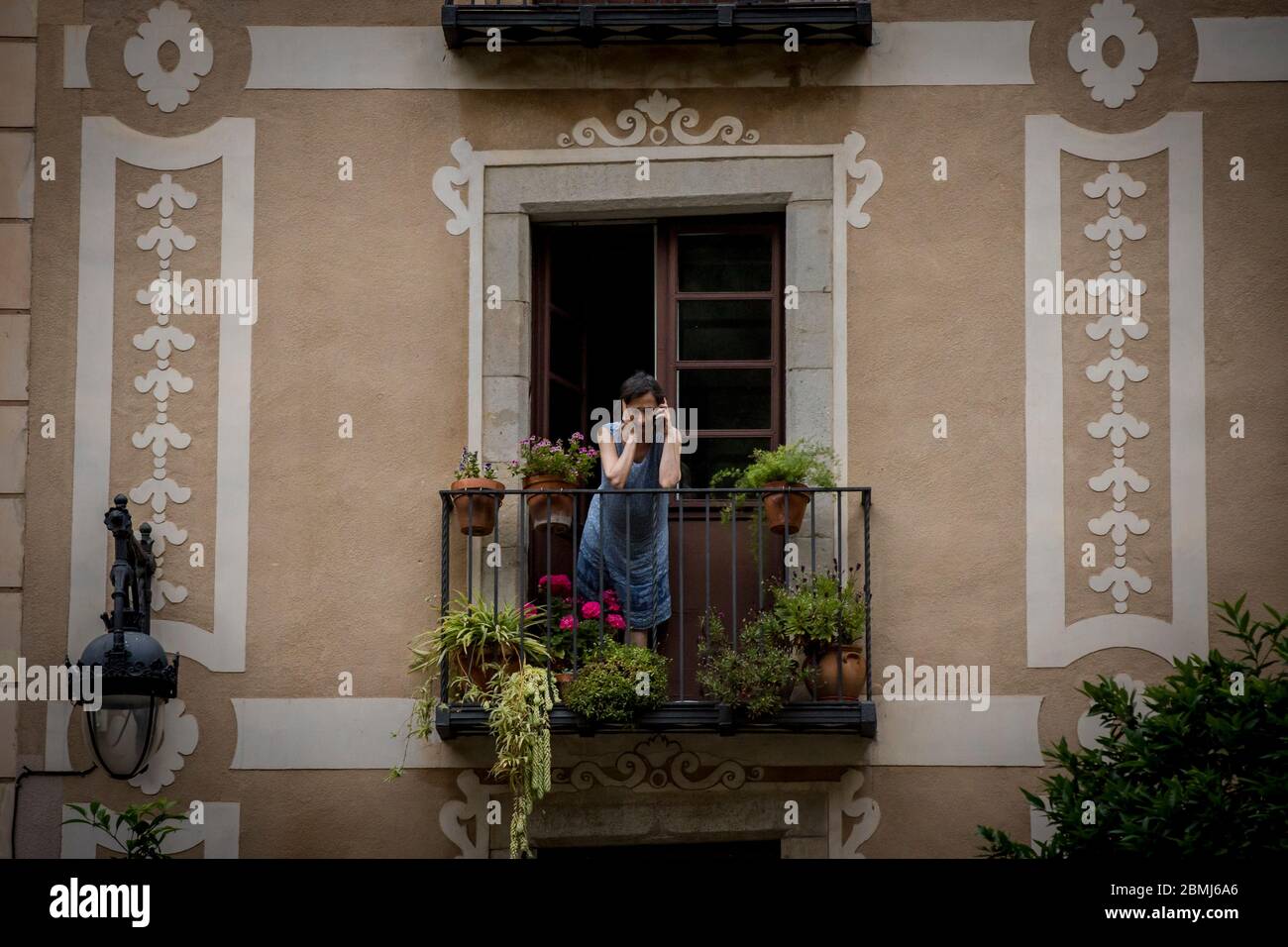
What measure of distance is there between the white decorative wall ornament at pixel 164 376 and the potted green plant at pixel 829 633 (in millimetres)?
2586

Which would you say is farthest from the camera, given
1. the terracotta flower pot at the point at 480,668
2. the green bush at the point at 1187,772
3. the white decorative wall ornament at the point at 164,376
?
the white decorative wall ornament at the point at 164,376

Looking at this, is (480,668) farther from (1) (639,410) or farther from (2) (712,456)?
(2) (712,456)

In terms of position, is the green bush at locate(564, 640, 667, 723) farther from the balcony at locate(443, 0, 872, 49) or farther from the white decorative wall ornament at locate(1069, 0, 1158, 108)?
the white decorative wall ornament at locate(1069, 0, 1158, 108)

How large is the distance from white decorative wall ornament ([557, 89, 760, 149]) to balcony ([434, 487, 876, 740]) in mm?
1732

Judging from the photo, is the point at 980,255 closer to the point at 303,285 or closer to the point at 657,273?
the point at 657,273

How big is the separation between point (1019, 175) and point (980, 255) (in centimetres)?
43

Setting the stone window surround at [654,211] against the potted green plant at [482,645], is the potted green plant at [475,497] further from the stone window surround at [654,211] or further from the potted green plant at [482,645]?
the potted green plant at [482,645]

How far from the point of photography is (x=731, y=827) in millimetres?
10234

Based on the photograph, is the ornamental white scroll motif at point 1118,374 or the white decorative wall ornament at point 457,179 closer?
the ornamental white scroll motif at point 1118,374

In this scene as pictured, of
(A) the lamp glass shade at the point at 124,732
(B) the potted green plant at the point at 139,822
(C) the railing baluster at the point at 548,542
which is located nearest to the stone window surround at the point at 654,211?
(C) the railing baluster at the point at 548,542

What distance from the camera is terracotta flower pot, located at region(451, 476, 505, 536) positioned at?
10281 millimetres

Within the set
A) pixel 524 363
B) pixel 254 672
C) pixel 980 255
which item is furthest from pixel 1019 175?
pixel 254 672

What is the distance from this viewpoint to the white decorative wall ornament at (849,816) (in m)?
10.2

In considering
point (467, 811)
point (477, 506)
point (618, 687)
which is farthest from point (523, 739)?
point (477, 506)
